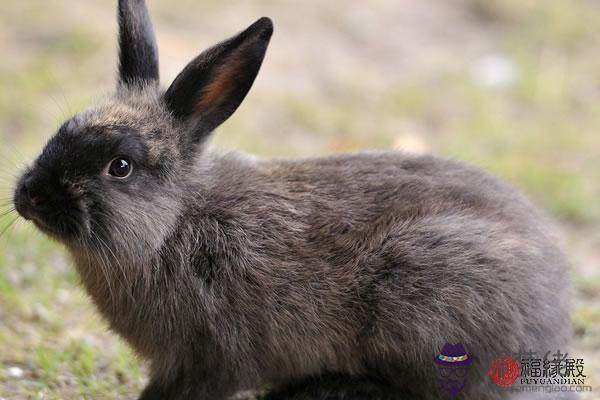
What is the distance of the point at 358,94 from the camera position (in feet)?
31.2

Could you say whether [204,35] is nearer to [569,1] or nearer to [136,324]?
[569,1]

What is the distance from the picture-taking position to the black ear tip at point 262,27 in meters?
4.43

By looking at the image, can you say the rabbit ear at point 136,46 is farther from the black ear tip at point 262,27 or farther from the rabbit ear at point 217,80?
the black ear tip at point 262,27

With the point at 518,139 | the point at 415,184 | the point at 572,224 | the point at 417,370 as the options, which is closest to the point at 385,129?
the point at 518,139

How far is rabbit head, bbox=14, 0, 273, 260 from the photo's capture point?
4273 mm

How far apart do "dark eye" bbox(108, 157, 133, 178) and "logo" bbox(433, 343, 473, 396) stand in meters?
1.84

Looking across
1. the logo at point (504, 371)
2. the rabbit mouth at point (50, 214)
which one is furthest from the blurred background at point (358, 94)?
the rabbit mouth at point (50, 214)

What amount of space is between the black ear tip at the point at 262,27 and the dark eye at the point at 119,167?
0.94 metres

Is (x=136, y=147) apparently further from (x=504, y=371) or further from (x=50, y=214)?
(x=504, y=371)

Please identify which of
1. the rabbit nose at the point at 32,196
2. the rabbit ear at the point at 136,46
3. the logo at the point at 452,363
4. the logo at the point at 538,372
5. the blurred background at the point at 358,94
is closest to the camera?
the rabbit nose at the point at 32,196

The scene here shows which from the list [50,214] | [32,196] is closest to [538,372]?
[50,214]

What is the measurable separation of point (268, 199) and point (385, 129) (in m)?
4.17

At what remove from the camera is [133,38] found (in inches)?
192

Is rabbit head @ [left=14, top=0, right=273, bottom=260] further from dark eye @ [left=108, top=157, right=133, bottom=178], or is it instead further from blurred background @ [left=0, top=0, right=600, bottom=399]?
blurred background @ [left=0, top=0, right=600, bottom=399]
